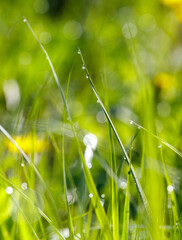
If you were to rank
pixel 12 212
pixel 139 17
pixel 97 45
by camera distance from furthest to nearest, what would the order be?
pixel 139 17 < pixel 97 45 < pixel 12 212

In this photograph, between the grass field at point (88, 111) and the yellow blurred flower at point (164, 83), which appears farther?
the yellow blurred flower at point (164, 83)

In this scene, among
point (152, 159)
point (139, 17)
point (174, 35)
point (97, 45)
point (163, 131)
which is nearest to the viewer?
point (152, 159)

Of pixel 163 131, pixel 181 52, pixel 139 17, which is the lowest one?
pixel 163 131

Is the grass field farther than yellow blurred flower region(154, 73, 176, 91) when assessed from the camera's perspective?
No

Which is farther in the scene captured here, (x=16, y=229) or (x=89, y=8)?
(x=89, y=8)

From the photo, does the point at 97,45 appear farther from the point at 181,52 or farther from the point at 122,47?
the point at 181,52

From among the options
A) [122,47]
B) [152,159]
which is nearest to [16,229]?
[152,159]

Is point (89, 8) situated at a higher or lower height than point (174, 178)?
higher
